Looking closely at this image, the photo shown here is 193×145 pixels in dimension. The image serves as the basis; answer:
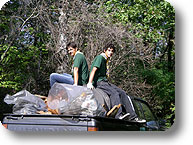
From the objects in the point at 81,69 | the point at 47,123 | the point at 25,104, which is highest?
the point at 81,69

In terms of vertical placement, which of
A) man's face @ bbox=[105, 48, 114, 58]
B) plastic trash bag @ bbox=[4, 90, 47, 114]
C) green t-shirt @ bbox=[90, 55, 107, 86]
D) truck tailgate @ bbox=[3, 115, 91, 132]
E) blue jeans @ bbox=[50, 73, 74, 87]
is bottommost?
truck tailgate @ bbox=[3, 115, 91, 132]

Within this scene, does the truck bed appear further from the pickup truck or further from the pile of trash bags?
the pile of trash bags

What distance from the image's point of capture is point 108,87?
4332mm

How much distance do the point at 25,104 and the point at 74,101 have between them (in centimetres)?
59

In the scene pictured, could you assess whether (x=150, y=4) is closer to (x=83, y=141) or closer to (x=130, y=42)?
(x=130, y=42)

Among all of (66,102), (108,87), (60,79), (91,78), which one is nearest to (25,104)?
(66,102)

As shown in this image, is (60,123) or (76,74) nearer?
(60,123)

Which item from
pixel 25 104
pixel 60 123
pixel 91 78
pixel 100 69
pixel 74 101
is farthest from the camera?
pixel 100 69

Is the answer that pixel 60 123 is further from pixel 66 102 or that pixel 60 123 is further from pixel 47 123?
pixel 66 102

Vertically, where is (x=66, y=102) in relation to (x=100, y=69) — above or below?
below

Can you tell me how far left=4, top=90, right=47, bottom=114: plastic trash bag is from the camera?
3.91 meters

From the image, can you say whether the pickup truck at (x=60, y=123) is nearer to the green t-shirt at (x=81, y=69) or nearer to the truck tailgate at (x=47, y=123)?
the truck tailgate at (x=47, y=123)

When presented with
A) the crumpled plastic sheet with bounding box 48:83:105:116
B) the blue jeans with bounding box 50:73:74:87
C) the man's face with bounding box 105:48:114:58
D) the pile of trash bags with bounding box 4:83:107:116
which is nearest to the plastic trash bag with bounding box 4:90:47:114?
the pile of trash bags with bounding box 4:83:107:116

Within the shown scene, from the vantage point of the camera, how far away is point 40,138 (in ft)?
13.3
